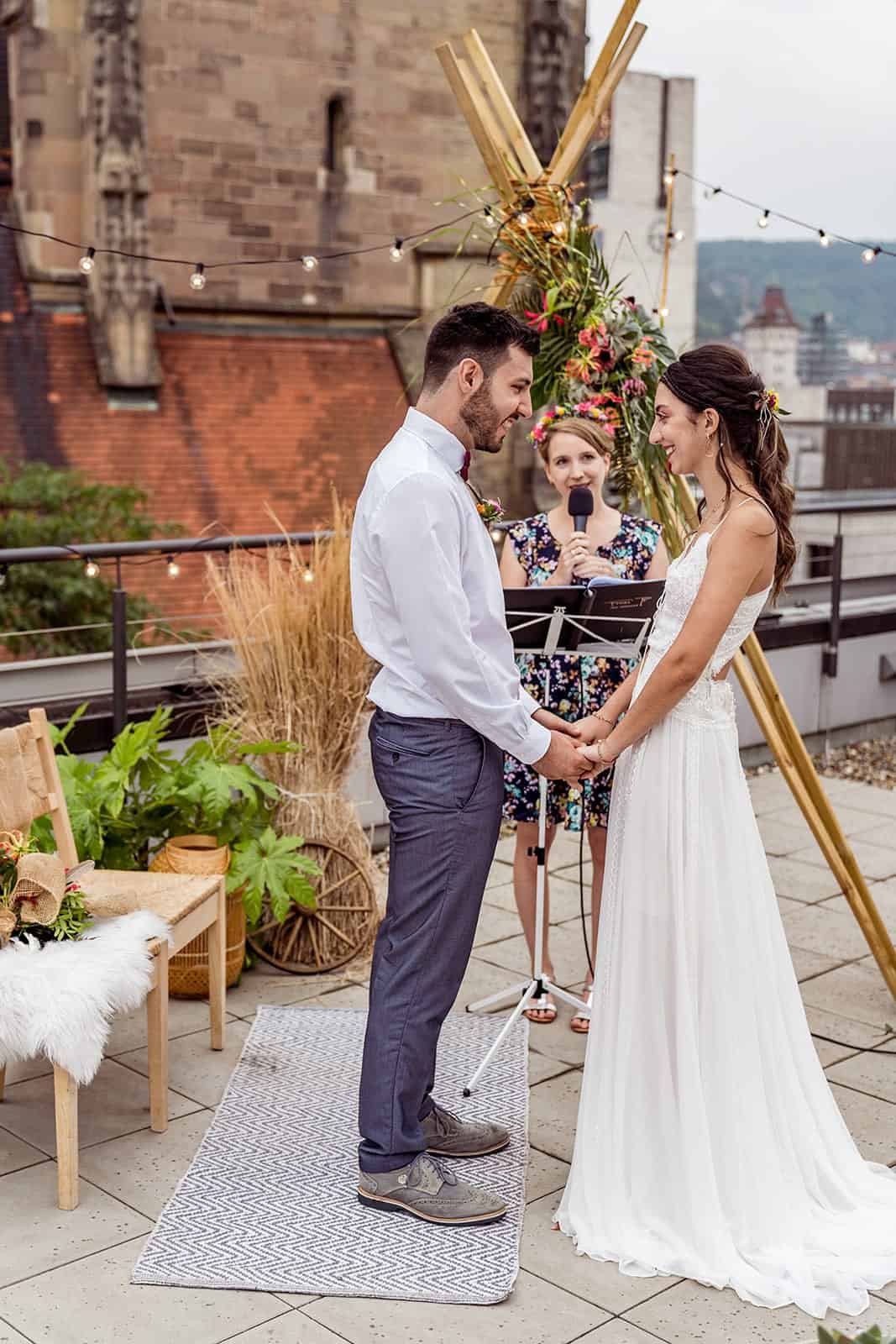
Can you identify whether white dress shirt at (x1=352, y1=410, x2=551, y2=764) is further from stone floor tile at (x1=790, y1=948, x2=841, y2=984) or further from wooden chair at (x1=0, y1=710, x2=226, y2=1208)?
stone floor tile at (x1=790, y1=948, x2=841, y2=984)

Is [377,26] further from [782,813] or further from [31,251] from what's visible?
[782,813]

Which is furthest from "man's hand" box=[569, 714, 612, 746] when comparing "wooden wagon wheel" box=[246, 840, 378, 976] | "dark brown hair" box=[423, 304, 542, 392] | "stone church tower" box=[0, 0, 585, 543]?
"stone church tower" box=[0, 0, 585, 543]

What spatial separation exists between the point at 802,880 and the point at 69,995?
3.44 meters

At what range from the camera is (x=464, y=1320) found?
286cm

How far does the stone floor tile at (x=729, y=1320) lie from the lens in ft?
9.21

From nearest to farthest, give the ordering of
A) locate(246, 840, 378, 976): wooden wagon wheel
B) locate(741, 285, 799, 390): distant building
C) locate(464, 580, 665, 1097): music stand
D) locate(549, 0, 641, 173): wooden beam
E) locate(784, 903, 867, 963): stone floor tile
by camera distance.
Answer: locate(464, 580, 665, 1097): music stand, locate(549, 0, 641, 173): wooden beam, locate(246, 840, 378, 976): wooden wagon wheel, locate(784, 903, 867, 963): stone floor tile, locate(741, 285, 799, 390): distant building

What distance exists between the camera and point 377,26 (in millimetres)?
16391

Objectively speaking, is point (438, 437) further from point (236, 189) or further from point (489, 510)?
point (236, 189)

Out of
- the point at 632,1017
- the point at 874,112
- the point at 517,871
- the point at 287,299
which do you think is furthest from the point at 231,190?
the point at 874,112

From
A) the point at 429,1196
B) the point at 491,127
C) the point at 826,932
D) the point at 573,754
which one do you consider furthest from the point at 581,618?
the point at 826,932

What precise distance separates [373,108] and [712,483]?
47.7ft

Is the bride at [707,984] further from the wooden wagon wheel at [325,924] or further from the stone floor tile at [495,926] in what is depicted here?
the stone floor tile at [495,926]

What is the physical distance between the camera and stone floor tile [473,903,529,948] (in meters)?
5.14

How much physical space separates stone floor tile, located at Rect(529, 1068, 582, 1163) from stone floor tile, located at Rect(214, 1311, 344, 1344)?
2.98 ft
